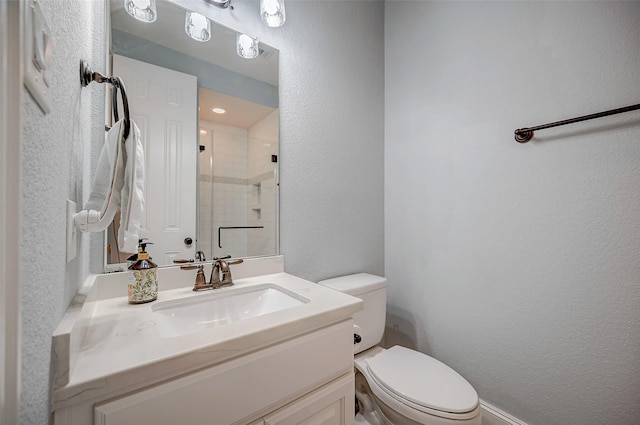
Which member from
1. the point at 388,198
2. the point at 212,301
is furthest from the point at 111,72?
the point at 388,198

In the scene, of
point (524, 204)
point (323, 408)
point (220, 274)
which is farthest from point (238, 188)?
point (524, 204)

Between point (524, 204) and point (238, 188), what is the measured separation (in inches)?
49.7

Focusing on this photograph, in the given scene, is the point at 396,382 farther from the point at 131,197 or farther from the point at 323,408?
the point at 131,197

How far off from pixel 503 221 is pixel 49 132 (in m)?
1.51

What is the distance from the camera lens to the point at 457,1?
138cm

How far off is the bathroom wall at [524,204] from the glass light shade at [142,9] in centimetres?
131

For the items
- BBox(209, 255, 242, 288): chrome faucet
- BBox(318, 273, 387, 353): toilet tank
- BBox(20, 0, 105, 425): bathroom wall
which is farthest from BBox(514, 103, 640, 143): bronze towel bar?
BBox(20, 0, 105, 425): bathroom wall

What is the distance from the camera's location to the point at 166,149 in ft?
3.32

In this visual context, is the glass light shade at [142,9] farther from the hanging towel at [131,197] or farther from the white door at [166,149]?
the hanging towel at [131,197]

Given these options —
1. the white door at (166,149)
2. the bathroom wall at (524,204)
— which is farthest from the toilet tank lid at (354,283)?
the white door at (166,149)

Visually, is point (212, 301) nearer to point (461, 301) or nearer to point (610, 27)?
point (461, 301)

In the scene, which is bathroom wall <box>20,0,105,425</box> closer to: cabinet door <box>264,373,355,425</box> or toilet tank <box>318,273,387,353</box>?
cabinet door <box>264,373,355,425</box>

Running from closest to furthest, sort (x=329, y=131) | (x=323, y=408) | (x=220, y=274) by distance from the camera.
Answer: (x=323, y=408)
(x=220, y=274)
(x=329, y=131)

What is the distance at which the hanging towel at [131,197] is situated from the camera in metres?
0.64
